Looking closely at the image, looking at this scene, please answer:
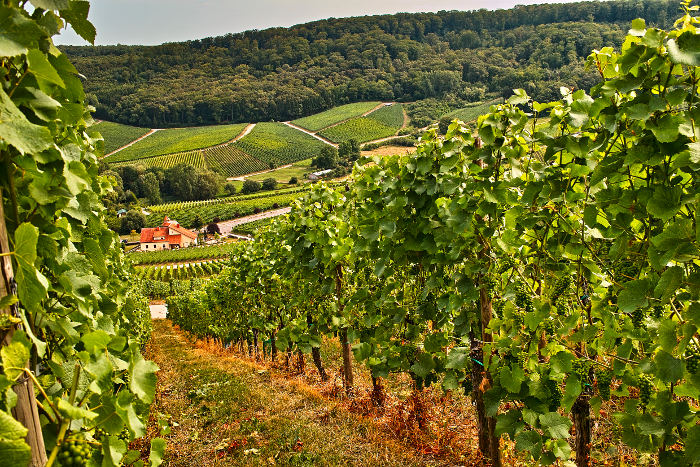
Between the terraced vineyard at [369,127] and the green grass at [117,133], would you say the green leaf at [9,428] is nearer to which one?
the terraced vineyard at [369,127]

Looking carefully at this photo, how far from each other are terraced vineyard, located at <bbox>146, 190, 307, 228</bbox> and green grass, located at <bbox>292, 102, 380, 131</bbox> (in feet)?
156

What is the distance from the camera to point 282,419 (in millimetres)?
5883

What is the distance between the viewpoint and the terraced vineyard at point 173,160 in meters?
94.0

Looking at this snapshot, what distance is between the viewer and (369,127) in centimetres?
10525

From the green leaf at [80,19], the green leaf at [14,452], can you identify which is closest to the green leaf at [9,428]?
the green leaf at [14,452]

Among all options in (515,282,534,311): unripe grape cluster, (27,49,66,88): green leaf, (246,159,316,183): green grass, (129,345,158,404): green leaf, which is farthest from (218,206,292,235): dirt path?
(27,49,66,88): green leaf

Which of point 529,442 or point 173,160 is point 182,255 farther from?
point 529,442

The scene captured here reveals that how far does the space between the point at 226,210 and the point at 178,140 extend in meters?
50.5

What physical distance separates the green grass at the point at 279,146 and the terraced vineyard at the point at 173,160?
11.2 meters

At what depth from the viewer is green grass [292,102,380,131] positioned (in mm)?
118481

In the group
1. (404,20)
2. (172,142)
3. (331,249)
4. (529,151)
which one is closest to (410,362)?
(331,249)

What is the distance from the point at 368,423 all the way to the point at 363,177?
3100mm

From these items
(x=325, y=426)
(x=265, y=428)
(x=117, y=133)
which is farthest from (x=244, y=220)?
(x=117, y=133)

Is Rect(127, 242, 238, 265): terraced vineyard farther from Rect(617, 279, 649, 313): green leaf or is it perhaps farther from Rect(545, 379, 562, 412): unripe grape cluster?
Rect(617, 279, 649, 313): green leaf
